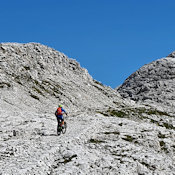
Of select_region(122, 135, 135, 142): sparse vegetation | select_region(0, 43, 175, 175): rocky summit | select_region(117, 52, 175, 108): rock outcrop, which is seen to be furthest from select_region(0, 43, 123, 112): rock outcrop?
select_region(122, 135, 135, 142): sparse vegetation

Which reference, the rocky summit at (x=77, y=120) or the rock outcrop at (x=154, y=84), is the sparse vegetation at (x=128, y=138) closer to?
the rocky summit at (x=77, y=120)

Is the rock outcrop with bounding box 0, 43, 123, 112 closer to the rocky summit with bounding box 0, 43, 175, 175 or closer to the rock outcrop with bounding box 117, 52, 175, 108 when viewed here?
the rocky summit with bounding box 0, 43, 175, 175

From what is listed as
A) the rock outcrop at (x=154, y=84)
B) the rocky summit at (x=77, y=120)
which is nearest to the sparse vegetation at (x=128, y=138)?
the rocky summit at (x=77, y=120)

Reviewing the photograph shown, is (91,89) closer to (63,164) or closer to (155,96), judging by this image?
(155,96)

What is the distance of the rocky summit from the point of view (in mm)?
18281

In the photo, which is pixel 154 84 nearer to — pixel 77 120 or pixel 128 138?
pixel 77 120

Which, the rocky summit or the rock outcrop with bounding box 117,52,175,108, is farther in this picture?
the rock outcrop with bounding box 117,52,175,108

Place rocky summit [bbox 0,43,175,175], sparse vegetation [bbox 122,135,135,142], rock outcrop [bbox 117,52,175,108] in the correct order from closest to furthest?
rocky summit [bbox 0,43,175,175], sparse vegetation [bbox 122,135,135,142], rock outcrop [bbox 117,52,175,108]

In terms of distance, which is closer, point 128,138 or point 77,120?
point 128,138

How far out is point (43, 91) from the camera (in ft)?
286

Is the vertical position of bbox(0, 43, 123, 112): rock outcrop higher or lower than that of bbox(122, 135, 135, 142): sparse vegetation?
higher

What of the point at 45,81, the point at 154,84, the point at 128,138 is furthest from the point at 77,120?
the point at 154,84

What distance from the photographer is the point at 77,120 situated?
44.2m

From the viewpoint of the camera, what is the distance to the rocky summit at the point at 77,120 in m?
18.3
